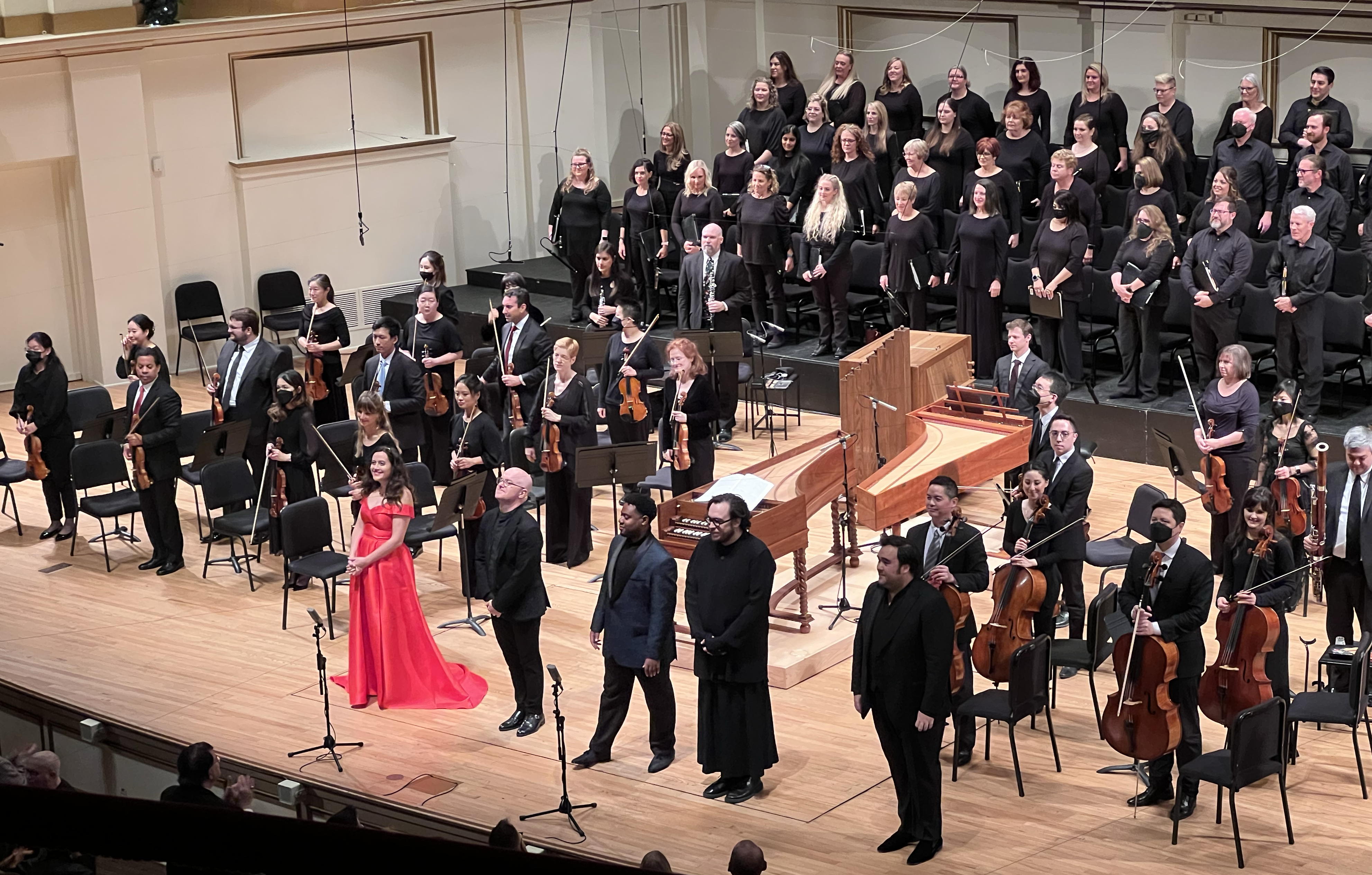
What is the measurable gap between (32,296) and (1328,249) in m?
9.49

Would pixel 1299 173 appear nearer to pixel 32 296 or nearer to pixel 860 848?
pixel 860 848

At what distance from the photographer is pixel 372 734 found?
24.1 feet

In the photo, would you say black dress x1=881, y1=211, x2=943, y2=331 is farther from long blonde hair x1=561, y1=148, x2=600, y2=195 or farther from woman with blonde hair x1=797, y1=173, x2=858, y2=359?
long blonde hair x1=561, y1=148, x2=600, y2=195

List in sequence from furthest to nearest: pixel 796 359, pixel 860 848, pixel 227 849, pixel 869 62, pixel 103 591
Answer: pixel 869 62
pixel 796 359
pixel 103 591
pixel 860 848
pixel 227 849

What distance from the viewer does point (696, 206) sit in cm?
1198

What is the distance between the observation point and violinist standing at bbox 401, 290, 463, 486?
1037cm

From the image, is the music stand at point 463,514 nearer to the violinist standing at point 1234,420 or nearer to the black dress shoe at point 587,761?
the black dress shoe at point 587,761

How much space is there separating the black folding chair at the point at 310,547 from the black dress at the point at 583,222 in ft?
15.6

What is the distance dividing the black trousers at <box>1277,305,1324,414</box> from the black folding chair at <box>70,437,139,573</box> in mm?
6568

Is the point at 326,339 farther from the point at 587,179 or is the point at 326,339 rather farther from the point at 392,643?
the point at 392,643

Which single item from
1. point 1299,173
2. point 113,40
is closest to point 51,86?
point 113,40

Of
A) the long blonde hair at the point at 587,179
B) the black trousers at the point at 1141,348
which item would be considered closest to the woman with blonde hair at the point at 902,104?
→ the long blonde hair at the point at 587,179

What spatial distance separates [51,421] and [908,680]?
238 inches

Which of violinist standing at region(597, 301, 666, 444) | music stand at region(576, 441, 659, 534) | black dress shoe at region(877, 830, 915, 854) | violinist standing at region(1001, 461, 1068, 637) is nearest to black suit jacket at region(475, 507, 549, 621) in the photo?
music stand at region(576, 441, 659, 534)
